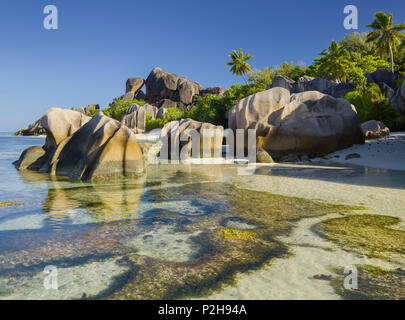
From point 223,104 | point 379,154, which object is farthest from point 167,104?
point 379,154

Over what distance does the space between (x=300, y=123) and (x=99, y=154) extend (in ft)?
31.3

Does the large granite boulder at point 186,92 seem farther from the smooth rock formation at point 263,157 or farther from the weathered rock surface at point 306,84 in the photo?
the smooth rock formation at point 263,157

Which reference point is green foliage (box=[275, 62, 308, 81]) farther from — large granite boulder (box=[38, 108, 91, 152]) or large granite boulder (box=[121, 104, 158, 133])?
large granite boulder (box=[38, 108, 91, 152])

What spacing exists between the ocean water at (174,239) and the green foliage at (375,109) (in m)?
13.2

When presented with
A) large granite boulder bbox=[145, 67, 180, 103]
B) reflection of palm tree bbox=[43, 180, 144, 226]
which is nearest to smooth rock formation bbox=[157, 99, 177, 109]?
large granite boulder bbox=[145, 67, 180, 103]

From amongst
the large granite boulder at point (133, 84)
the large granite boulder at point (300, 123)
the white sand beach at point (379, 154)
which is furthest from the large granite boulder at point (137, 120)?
the white sand beach at point (379, 154)

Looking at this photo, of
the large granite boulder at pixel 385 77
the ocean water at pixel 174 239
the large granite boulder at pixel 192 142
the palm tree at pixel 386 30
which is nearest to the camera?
the ocean water at pixel 174 239

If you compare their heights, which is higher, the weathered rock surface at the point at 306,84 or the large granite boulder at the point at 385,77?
the weathered rock surface at the point at 306,84

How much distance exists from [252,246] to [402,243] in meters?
1.85

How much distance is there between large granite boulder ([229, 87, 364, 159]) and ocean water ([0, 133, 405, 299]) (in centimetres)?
646

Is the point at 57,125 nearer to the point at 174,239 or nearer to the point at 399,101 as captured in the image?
the point at 174,239

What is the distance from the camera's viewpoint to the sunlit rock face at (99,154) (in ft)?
29.4

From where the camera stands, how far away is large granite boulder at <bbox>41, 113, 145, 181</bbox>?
893 centimetres

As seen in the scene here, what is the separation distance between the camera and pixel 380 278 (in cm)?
274
